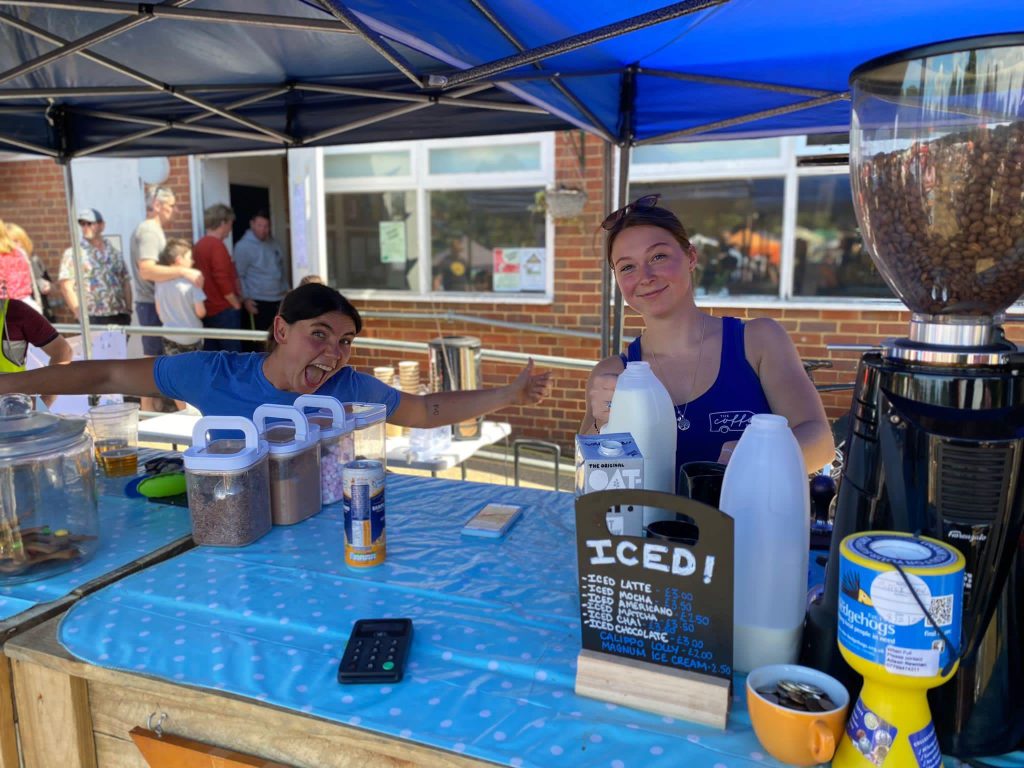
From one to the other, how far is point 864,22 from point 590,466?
1.79m

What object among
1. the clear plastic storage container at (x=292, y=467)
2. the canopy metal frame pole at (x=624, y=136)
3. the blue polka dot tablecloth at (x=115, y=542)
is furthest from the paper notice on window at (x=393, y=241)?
the clear plastic storage container at (x=292, y=467)

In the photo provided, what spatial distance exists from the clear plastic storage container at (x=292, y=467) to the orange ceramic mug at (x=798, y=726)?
1197 mm

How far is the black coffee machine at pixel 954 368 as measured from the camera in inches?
36.9

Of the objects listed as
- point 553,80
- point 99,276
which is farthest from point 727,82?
point 99,276

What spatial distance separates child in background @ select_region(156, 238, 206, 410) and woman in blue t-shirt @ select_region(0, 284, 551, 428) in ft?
12.8

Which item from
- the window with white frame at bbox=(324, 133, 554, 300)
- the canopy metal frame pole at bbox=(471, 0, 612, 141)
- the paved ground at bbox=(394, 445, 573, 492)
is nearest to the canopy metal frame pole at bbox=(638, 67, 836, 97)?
the canopy metal frame pole at bbox=(471, 0, 612, 141)

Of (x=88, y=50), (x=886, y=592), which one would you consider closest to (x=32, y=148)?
(x=88, y=50)

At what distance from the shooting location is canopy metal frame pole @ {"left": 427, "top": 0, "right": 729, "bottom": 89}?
167 centimetres

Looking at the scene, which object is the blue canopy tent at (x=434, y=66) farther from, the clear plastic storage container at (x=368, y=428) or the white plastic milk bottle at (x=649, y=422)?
the clear plastic storage container at (x=368, y=428)

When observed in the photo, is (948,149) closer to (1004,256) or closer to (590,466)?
(1004,256)

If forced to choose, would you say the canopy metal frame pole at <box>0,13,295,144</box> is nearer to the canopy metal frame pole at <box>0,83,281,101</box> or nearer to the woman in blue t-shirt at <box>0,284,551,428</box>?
the canopy metal frame pole at <box>0,83,281,101</box>

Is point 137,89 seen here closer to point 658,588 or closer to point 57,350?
point 57,350

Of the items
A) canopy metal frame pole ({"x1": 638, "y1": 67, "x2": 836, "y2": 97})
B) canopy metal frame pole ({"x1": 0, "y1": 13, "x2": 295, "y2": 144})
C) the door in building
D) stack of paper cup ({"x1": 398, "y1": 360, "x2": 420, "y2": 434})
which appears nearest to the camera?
canopy metal frame pole ({"x1": 0, "y1": 13, "x2": 295, "y2": 144})

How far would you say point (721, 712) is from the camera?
1.01 meters
